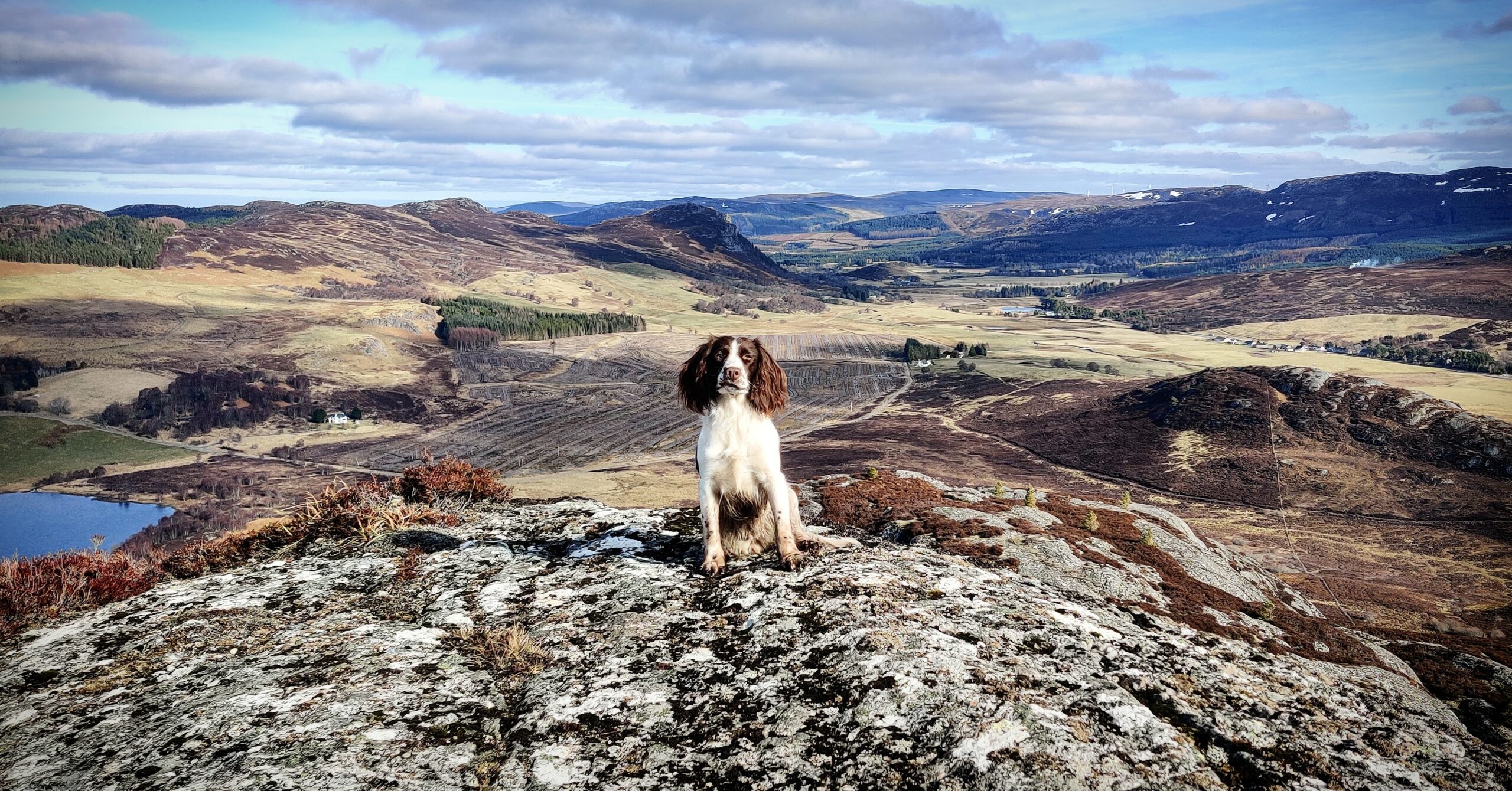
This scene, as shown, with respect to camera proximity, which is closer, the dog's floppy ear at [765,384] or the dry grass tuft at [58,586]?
the dry grass tuft at [58,586]

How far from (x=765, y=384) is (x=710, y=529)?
1.58 metres

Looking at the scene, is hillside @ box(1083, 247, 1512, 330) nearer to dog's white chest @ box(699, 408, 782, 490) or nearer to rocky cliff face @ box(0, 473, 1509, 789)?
rocky cliff face @ box(0, 473, 1509, 789)

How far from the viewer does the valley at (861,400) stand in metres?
50.3

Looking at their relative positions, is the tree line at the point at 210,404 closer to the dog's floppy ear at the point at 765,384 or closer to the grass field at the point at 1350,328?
the dog's floppy ear at the point at 765,384

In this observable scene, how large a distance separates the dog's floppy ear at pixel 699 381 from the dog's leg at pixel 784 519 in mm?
1062

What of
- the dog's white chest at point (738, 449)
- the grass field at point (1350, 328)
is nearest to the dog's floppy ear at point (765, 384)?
the dog's white chest at point (738, 449)

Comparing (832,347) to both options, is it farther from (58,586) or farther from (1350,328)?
(58,586)

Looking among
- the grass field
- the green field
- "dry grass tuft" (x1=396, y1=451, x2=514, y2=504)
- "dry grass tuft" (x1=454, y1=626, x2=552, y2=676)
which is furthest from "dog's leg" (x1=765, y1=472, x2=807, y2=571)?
the grass field

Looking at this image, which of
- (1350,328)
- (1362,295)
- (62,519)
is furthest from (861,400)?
(1362,295)

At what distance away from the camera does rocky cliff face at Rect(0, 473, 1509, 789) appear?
4.13 m

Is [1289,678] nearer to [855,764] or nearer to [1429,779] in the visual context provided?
[1429,779]

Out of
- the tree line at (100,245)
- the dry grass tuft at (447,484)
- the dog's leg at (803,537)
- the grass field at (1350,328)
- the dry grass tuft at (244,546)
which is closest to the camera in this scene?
the dry grass tuft at (244,546)

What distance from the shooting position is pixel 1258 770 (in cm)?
402

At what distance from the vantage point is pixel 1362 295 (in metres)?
166
